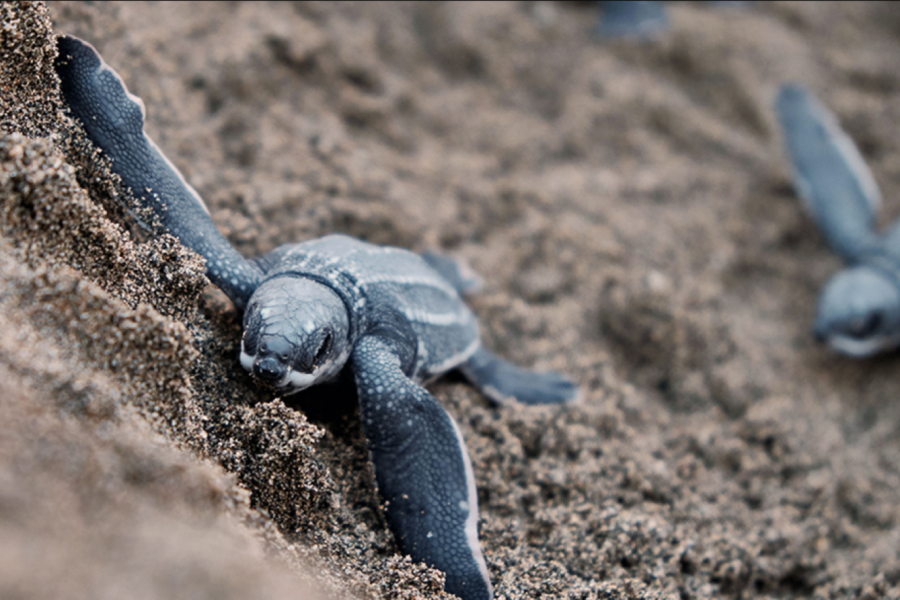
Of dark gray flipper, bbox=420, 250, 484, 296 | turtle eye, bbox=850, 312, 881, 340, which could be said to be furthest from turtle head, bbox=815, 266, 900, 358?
dark gray flipper, bbox=420, 250, 484, 296

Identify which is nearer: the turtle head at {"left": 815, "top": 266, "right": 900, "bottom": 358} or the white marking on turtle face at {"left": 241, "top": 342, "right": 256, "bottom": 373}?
the white marking on turtle face at {"left": 241, "top": 342, "right": 256, "bottom": 373}

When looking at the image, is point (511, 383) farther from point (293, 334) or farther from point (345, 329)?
point (293, 334)

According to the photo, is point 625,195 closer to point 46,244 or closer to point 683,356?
point 683,356

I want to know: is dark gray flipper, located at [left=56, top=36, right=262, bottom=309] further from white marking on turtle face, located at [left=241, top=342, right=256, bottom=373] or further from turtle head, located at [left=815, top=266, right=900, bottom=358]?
turtle head, located at [left=815, top=266, right=900, bottom=358]

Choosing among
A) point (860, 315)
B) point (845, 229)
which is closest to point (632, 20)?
point (845, 229)


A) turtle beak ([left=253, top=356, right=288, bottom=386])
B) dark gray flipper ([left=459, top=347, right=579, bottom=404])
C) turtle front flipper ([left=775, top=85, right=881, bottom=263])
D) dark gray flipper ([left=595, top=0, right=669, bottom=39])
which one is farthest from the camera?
dark gray flipper ([left=595, top=0, right=669, bottom=39])

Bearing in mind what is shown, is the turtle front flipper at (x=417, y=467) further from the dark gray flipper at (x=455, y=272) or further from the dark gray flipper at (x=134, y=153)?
the dark gray flipper at (x=455, y=272)

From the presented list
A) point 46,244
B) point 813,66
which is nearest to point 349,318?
point 46,244

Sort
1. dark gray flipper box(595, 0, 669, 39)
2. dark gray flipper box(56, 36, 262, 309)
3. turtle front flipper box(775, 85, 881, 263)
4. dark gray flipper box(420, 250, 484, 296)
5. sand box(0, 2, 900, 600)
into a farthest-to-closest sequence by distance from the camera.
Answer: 1. dark gray flipper box(595, 0, 669, 39)
2. turtle front flipper box(775, 85, 881, 263)
3. dark gray flipper box(420, 250, 484, 296)
4. dark gray flipper box(56, 36, 262, 309)
5. sand box(0, 2, 900, 600)
